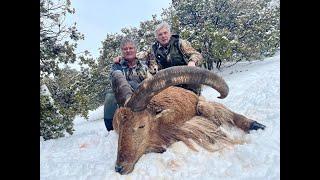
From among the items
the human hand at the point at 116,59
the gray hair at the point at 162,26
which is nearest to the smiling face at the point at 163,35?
the gray hair at the point at 162,26

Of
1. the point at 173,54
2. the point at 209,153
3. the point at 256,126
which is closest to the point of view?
the point at 209,153

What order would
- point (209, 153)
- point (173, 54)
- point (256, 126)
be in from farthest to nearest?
point (173, 54) < point (256, 126) < point (209, 153)

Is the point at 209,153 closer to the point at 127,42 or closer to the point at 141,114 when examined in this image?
the point at 141,114

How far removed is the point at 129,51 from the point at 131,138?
723 mm

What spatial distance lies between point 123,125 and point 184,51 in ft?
2.49

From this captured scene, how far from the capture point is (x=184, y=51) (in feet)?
13.0

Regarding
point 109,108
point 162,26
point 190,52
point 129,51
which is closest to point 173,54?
point 190,52

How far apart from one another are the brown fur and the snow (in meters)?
0.06

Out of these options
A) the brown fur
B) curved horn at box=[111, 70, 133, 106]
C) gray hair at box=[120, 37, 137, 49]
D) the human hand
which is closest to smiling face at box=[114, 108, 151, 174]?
the brown fur

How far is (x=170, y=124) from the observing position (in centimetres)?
381

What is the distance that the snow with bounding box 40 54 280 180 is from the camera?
363 cm

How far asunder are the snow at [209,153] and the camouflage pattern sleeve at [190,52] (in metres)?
0.19

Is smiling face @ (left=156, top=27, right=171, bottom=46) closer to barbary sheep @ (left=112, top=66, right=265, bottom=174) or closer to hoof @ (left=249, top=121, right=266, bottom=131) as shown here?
barbary sheep @ (left=112, top=66, right=265, bottom=174)
